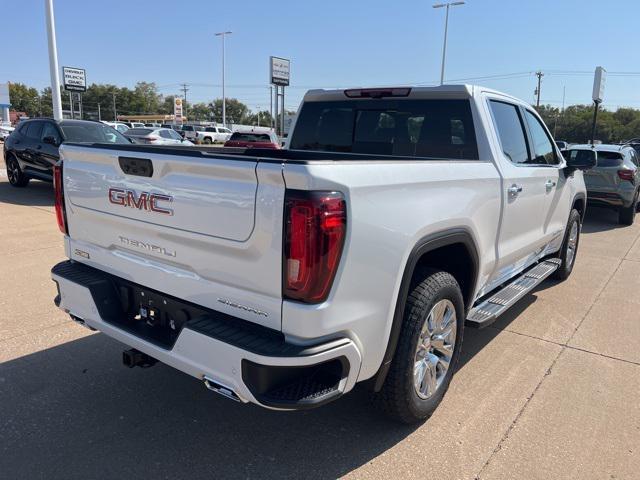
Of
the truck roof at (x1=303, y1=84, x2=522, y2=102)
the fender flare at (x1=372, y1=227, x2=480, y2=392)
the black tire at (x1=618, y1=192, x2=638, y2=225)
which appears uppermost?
the truck roof at (x1=303, y1=84, x2=522, y2=102)

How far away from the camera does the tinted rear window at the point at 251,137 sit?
2233 centimetres

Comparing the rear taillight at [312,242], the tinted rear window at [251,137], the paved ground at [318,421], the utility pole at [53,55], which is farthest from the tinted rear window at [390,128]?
the tinted rear window at [251,137]

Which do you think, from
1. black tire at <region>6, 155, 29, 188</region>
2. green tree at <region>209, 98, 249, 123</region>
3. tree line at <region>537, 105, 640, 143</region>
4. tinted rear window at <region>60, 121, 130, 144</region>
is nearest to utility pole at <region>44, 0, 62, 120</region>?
black tire at <region>6, 155, 29, 188</region>

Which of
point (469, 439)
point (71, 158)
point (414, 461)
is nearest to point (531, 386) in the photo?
point (469, 439)

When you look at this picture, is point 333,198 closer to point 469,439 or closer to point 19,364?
point 469,439

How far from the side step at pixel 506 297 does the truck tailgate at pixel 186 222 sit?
185 cm

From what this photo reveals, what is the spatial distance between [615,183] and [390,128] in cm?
866

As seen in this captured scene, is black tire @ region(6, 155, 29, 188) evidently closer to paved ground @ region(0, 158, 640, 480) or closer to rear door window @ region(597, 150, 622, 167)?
paved ground @ region(0, 158, 640, 480)

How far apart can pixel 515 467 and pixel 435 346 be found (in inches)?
29.3

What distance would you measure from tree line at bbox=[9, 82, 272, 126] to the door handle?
110m

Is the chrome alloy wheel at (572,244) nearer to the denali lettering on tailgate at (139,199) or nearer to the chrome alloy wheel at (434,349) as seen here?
the chrome alloy wheel at (434,349)

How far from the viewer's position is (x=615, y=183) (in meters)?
10.7

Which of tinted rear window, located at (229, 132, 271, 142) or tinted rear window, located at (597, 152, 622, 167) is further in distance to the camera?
tinted rear window, located at (229, 132, 271, 142)

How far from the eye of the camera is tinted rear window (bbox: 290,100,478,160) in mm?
3758
